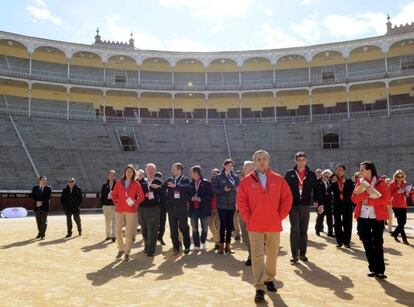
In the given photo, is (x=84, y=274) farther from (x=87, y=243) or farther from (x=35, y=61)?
(x=35, y=61)

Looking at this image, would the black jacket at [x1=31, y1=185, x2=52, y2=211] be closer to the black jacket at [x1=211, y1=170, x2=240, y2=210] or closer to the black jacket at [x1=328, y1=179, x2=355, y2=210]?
the black jacket at [x1=211, y1=170, x2=240, y2=210]

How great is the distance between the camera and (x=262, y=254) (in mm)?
5402

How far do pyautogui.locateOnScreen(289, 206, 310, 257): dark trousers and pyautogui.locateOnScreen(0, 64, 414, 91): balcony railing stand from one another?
32.9 m

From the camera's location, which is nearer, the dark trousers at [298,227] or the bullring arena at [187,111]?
the dark trousers at [298,227]

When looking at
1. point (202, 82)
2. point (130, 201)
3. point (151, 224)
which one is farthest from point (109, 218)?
point (202, 82)

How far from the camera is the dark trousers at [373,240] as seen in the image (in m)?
6.49

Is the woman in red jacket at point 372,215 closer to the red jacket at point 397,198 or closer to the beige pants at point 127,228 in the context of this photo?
the beige pants at point 127,228

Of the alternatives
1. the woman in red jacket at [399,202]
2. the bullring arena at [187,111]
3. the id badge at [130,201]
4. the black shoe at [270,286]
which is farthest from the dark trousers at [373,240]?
the bullring arena at [187,111]

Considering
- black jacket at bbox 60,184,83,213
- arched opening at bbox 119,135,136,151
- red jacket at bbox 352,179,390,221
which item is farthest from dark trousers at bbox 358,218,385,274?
arched opening at bbox 119,135,136,151

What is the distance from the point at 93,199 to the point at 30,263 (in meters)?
19.4

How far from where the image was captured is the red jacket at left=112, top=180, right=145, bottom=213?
336 inches

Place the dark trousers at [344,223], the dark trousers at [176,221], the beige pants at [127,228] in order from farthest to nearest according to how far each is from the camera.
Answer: the dark trousers at [344,223] < the dark trousers at [176,221] < the beige pants at [127,228]

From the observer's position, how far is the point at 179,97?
140ft

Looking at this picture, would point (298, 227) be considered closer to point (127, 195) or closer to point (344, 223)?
point (344, 223)
